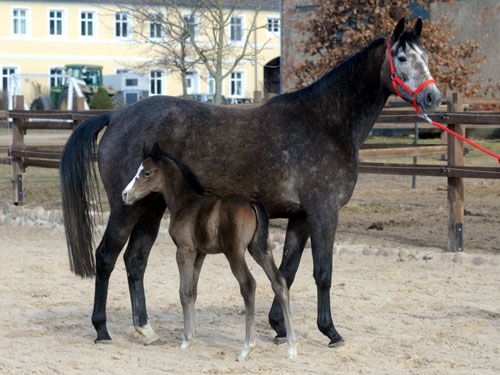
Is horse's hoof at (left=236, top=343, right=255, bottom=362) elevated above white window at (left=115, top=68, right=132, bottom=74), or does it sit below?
below

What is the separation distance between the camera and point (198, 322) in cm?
592

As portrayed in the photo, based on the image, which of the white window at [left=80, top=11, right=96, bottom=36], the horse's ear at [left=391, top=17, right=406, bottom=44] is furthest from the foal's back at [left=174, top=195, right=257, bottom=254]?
the white window at [left=80, top=11, right=96, bottom=36]

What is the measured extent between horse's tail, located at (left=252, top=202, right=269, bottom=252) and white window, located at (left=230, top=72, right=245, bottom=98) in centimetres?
3770

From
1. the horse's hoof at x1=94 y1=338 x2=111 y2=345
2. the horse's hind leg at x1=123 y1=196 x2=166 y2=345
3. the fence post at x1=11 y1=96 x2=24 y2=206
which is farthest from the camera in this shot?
the fence post at x1=11 y1=96 x2=24 y2=206

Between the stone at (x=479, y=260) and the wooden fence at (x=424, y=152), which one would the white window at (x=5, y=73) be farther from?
the stone at (x=479, y=260)

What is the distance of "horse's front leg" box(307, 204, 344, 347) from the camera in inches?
206

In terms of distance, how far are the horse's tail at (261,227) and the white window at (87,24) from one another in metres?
37.6

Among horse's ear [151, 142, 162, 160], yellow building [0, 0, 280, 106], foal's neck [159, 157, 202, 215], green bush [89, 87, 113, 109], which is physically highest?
yellow building [0, 0, 280, 106]

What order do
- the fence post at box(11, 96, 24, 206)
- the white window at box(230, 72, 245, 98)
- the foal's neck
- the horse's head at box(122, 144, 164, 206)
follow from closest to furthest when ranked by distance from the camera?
1. the horse's head at box(122, 144, 164, 206)
2. the foal's neck
3. the fence post at box(11, 96, 24, 206)
4. the white window at box(230, 72, 245, 98)

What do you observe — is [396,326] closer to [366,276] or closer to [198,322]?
[198,322]

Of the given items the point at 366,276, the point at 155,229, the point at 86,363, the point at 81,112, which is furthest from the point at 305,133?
the point at 81,112

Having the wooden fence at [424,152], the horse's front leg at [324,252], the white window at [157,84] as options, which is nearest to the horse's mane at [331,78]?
the horse's front leg at [324,252]

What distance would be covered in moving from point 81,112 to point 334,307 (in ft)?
20.1

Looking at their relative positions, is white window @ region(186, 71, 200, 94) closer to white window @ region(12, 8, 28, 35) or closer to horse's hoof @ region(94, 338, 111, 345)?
white window @ region(12, 8, 28, 35)
